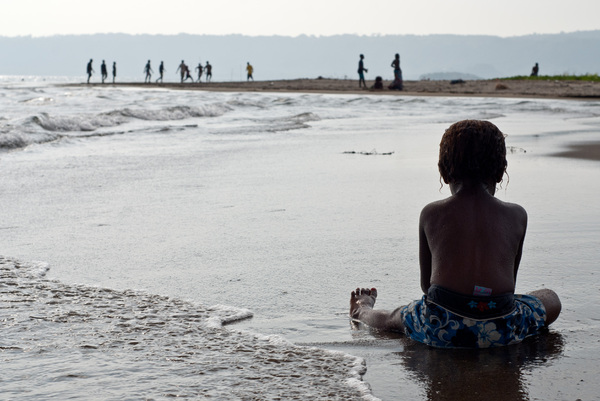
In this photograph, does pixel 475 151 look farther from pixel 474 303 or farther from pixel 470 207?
pixel 474 303

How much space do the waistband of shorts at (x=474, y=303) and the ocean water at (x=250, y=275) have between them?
0.57 ft

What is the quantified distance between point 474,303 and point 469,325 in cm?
10

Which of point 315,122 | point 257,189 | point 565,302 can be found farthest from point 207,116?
point 565,302

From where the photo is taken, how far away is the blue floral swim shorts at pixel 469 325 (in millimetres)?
3020

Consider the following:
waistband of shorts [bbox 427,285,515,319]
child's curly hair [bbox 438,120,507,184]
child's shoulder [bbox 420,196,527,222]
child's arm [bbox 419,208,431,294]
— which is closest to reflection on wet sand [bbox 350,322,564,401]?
waistband of shorts [bbox 427,285,515,319]

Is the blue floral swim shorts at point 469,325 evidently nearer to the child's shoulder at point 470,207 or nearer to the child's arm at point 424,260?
the child's arm at point 424,260

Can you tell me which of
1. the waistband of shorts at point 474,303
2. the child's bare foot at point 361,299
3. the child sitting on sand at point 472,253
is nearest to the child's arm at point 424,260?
the child sitting on sand at point 472,253

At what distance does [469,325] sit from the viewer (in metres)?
3.02

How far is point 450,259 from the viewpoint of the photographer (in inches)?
120

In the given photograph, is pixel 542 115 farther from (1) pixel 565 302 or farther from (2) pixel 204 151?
(1) pixel 565 302

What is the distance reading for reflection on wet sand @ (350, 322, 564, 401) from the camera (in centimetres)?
258

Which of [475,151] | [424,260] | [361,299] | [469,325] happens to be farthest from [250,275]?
[475,151]

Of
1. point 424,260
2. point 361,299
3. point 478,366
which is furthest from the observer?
point 361,299

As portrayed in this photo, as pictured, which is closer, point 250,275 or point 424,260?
point 424,260
